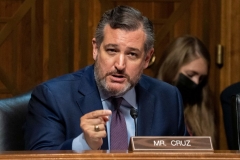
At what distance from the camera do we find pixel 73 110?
2.43 metres

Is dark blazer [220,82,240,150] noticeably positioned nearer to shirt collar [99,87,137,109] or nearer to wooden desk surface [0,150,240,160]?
shirt collar [99,87,137,109]

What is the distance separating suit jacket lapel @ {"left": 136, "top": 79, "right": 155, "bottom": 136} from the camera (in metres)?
2.50

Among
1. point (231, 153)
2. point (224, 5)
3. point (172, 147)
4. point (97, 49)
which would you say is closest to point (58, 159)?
point (172, 147)

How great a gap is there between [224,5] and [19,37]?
1339 millimetres

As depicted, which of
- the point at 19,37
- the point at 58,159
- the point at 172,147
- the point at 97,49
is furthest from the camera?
the point at 19,37

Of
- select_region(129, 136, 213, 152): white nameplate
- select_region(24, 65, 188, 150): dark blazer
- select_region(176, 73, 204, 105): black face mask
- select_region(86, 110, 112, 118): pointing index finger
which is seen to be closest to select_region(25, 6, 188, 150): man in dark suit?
select_region(24, 65, 188, 150): dark blazer

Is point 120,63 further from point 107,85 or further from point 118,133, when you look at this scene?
point 118,133

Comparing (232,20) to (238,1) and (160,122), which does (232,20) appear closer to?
(238,1)

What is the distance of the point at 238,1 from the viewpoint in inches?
161

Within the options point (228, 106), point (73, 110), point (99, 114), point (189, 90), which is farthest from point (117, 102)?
point (189, 90)

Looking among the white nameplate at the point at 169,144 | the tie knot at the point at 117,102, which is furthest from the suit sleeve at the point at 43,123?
the white nameplate at the point at 169,144

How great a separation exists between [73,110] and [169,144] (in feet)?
2.59

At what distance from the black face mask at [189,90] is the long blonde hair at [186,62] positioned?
3 centimetres

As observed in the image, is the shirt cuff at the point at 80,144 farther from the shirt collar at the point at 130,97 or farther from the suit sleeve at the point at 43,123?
the shirt collar at the point at 130,97
